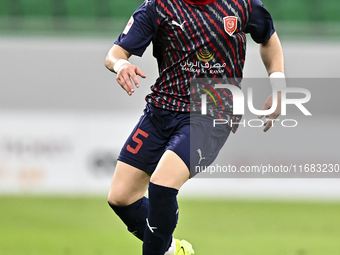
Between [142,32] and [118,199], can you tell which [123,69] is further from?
[118,199]

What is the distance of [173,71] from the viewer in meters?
3.20

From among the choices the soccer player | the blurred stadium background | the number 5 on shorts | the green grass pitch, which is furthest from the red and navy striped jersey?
the blurred stadium background

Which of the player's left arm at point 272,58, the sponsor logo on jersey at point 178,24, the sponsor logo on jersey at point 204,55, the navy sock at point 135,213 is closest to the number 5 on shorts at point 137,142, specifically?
the navy sock at point 135,213

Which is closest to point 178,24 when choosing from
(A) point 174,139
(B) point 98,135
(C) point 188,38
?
(C) point 188,38

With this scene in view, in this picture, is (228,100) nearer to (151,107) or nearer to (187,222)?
(151,107)

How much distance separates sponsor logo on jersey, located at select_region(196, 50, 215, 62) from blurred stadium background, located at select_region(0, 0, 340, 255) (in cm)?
298

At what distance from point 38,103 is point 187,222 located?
2.45 metres

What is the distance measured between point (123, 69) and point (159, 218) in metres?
0.86

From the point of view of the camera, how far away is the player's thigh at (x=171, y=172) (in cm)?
Answer: 286

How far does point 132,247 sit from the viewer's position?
4.51 m

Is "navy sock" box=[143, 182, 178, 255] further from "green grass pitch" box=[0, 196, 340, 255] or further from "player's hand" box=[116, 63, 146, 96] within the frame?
"green grass pitch" box=[0, 196, 340, 255]

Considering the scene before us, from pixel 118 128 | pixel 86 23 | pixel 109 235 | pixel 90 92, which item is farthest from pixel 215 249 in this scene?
pixel 86 23

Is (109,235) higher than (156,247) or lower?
lower

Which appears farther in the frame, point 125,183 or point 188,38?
point 125,183
